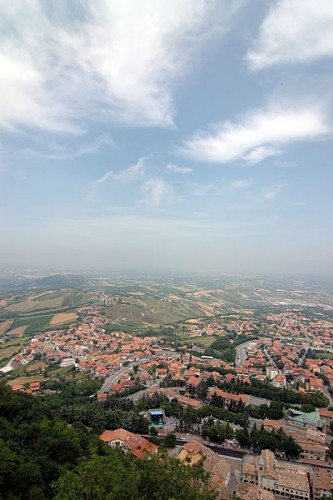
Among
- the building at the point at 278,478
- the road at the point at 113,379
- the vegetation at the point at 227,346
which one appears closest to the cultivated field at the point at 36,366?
the road at the point at 113,379

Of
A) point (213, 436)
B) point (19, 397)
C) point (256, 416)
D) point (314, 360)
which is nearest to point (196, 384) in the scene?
point (256, 416)

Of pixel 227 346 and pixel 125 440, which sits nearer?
pixel 125 440

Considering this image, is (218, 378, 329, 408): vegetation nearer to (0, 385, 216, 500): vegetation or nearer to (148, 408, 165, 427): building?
(148, 408, 165, 427): building

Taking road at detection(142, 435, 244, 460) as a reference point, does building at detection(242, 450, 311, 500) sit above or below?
above

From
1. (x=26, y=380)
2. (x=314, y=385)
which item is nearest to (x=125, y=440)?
(x=26, y=380)

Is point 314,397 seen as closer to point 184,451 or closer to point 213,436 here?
point 213,436

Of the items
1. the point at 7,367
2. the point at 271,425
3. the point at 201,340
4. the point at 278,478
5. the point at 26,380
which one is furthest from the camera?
the point at 201,340

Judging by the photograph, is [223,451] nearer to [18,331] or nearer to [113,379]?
[113,379]

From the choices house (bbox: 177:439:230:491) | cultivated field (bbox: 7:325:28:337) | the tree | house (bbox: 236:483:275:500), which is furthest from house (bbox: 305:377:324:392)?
cultivated field (bbox: 7:325:28:337)
